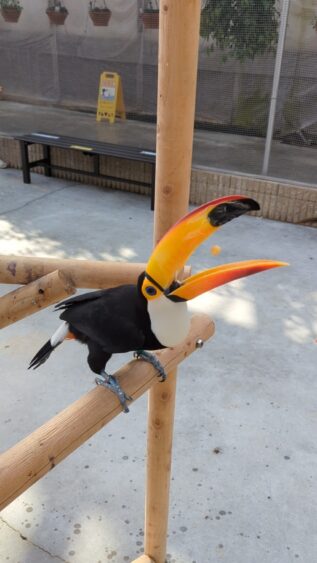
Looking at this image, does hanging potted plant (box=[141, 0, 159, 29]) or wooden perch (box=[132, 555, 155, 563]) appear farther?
hanging potted plant (box=[141, 0, 159, 29])

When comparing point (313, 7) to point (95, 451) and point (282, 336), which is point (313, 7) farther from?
point (95, 451)

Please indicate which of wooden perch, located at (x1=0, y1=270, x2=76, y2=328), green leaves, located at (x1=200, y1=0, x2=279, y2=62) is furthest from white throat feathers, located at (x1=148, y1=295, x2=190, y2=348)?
green leaves, located at (x1=200, y1=0, x2=279, y2=62)

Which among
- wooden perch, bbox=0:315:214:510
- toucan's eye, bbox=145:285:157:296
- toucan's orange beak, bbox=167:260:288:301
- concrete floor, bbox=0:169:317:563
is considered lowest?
concrete floor, bbox=0:169:317:563

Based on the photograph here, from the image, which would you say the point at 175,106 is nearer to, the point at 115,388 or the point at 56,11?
the point at 115,388

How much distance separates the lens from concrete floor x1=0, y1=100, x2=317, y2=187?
5.35 m

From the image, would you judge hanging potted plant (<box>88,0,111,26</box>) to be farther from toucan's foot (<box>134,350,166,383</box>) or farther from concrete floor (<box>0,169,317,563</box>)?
toucan's foot (<box>134,350,166,383</box>)

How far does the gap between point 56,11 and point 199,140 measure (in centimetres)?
282

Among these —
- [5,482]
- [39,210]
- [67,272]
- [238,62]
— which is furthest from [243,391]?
[238,62]

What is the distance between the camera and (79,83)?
25.2 feet

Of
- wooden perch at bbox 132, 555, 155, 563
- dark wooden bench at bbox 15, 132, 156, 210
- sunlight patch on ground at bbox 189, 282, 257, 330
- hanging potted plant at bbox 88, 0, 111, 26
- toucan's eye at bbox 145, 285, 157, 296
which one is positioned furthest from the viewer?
hanging potted plant at bbox 88, 0, 111, 26

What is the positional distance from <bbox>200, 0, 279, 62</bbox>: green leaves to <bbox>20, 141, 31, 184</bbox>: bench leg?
2277 mm

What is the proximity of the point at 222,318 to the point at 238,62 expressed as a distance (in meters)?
3.42

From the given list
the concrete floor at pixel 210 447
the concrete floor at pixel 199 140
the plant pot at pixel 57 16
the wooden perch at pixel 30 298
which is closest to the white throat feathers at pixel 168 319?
the wooden perch at pixel 30 298

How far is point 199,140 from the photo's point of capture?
6449mm
